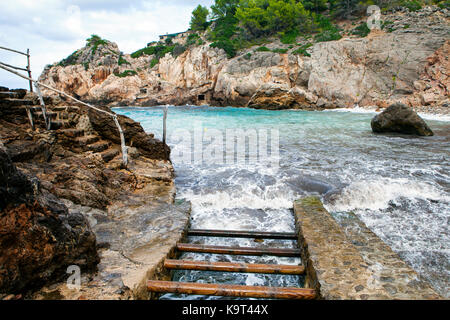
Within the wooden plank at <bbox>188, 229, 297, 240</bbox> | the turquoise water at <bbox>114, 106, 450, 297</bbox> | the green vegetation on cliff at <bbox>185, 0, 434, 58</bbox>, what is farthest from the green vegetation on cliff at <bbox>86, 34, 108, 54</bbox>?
the wooden plank at <bbox>188, 229, 297, 240</bbox>

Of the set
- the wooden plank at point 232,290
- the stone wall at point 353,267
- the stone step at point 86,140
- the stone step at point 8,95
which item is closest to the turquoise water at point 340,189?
the stone wall at point 353,267

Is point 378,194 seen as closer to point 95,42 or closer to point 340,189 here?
point 340,189

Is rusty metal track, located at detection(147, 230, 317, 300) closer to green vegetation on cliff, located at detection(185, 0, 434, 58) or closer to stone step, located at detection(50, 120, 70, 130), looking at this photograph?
stone step, located at detection(50, 120, 70, 130)

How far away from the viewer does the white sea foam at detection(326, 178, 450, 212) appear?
523 centimetres

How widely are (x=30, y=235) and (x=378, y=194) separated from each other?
5.91 meters

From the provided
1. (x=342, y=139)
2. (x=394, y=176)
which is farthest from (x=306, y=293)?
(x=342, y=139)

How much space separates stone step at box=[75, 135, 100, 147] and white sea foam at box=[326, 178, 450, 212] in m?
5.64

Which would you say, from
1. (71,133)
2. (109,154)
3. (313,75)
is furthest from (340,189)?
(313,75)

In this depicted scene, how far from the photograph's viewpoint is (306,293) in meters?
2.55

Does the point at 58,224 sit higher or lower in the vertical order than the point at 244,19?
lower

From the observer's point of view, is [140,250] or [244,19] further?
[244,19]
